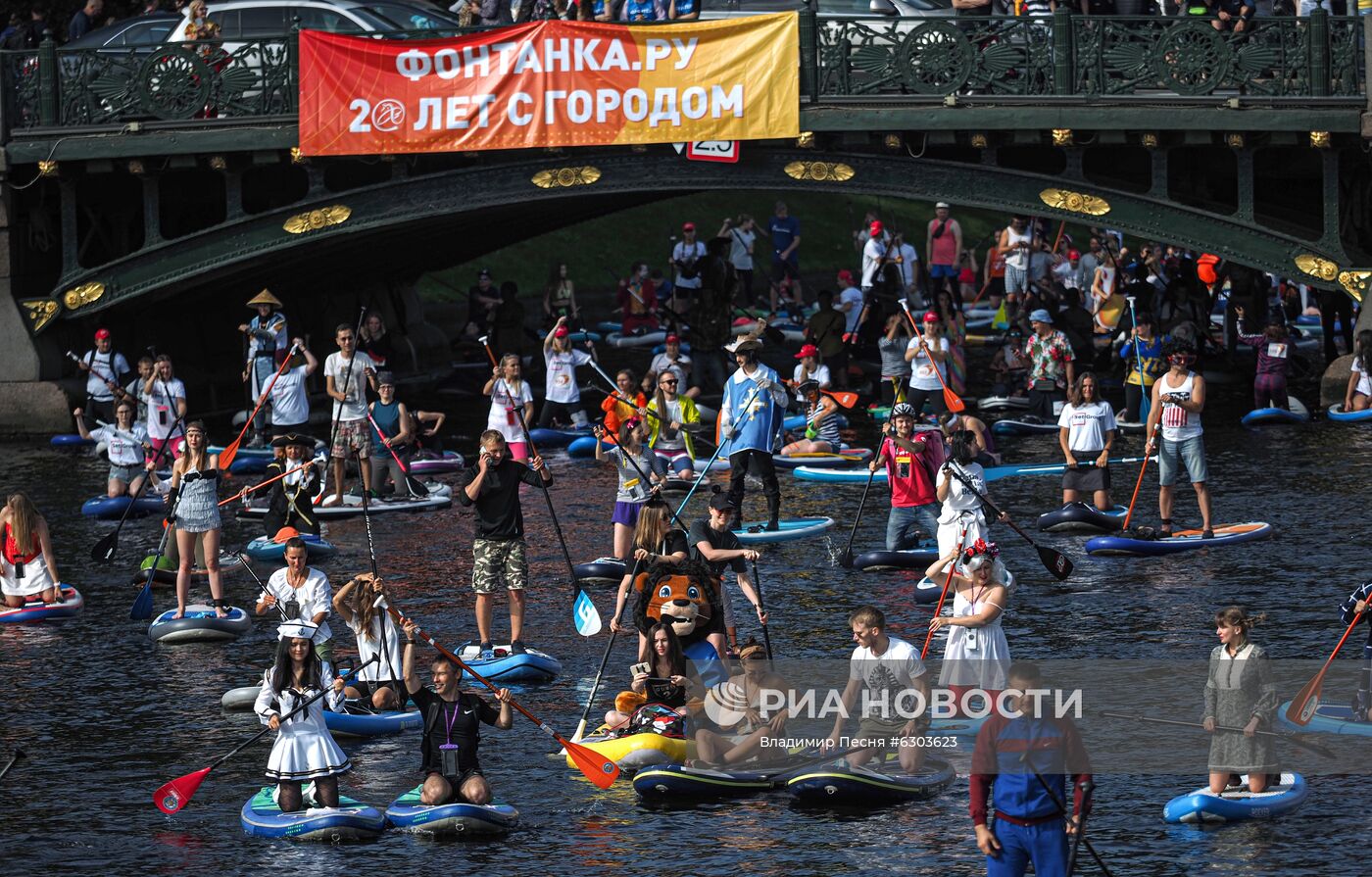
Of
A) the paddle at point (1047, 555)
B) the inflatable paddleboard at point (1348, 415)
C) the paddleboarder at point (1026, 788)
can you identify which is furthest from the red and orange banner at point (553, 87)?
the paddleboarder at point (1026, 788)

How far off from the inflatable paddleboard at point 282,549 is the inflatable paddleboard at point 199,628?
2915mm

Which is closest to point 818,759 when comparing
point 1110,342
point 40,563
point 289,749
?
point 289,749

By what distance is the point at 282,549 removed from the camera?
23.5m

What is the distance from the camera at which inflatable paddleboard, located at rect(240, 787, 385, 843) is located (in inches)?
548

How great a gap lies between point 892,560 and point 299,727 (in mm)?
8816

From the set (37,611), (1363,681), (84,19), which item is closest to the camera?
(1363,681)

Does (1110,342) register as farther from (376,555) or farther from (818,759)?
(818,759)

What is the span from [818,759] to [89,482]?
16.8 meters

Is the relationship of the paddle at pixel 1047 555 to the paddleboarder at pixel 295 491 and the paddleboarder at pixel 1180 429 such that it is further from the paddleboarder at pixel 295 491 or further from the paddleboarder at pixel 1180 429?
the paddleboarder at pixel 295 491

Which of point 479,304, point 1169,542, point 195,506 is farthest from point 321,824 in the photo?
point 479,304

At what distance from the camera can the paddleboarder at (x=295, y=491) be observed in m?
23.0

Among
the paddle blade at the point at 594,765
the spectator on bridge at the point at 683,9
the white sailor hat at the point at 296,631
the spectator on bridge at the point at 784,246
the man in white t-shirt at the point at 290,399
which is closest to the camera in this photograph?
the paddle blade at the point at 594,765

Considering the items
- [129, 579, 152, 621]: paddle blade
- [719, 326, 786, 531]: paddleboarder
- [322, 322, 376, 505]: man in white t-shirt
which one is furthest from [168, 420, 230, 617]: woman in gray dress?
[322, 322, 376, 505]: man in white t-shirt

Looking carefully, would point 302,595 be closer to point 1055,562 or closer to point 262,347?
point 1055,562
